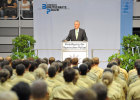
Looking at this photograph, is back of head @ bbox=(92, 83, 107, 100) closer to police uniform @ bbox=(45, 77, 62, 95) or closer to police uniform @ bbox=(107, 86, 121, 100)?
police uniform @ bbox=(107, 86, 121, 100)

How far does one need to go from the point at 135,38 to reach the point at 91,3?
3.51 m

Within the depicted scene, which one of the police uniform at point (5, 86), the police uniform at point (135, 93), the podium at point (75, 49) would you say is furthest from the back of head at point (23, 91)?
A: the podium at point (75, 49)

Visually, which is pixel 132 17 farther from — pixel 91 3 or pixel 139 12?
pixel 91 3

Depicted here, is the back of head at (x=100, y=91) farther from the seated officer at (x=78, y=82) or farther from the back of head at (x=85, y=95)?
the seated officer at (x=78, y=82)

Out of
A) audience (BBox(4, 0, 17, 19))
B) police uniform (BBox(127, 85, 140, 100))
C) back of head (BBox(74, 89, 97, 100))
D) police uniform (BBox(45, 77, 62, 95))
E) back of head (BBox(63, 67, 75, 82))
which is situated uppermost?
audience (BBox(4, 0, 17, 19))

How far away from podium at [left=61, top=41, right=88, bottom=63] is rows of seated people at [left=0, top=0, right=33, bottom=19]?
494 cm

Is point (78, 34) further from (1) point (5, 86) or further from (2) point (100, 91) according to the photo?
(2) point (100, 91)

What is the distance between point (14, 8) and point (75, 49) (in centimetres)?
538

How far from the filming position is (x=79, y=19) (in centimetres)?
1255

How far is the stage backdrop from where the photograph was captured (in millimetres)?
12484

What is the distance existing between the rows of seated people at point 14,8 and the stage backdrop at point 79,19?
28.2 inches

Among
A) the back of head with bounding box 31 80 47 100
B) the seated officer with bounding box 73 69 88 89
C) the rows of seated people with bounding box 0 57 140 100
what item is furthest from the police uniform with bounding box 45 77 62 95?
the back of head with bounding box 31 80 47 100

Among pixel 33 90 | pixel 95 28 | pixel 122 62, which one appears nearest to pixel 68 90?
pixel 33 90

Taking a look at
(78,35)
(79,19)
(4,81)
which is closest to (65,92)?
(4,81)
